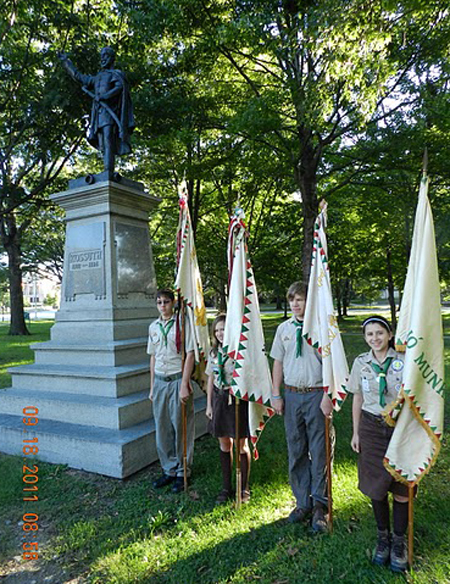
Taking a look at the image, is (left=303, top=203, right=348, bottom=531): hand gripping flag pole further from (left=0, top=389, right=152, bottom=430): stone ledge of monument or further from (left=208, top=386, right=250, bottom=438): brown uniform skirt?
(left=0, top=389, right=152, bottom=430): stone ledge of monument

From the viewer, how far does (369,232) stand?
636 inches

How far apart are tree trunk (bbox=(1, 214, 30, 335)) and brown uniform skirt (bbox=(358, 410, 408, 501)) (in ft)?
59.6

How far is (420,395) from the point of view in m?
2.65

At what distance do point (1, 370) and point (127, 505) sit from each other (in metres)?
7.63

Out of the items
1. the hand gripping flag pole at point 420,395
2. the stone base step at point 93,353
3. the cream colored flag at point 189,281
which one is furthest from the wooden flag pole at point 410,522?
the stone base step at point 93,353

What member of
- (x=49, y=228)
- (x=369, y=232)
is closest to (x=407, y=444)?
(x=369, y=232)

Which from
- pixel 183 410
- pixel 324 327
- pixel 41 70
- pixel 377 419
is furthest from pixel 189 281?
pixel 41 70

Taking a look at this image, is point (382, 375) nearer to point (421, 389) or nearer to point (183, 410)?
point (421, 389)

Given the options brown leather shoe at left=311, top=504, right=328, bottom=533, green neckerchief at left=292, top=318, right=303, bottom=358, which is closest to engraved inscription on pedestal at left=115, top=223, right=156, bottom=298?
green neckerchief at left=292, top=318, right=303, bottom=358

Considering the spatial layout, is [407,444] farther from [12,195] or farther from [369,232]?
[369,232]

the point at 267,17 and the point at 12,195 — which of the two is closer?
the point at 267,17

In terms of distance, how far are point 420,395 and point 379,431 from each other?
39cm

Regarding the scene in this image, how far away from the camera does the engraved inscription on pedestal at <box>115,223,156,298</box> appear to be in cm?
580

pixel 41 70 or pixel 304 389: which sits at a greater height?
pixel 41 70
